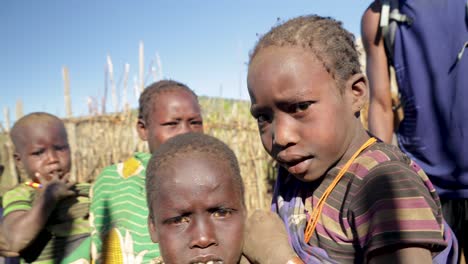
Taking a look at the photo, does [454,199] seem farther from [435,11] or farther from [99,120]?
[99,120]

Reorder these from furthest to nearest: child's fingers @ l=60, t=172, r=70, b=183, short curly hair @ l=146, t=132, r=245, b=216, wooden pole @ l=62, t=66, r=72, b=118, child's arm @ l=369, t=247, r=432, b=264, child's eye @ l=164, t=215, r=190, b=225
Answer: wooden pole @ l=62, t=66, r=72, b=118 → child's fingers @ l=60, t=172, r=70, b=183 → short curly hair @ l=146, t=132, r=245, b=216 → child's eye @ l=164, t=215, r=190, b=225 → child's arm @ l=369, t=247, r=432, b=264

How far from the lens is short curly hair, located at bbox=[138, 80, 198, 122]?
3221mm

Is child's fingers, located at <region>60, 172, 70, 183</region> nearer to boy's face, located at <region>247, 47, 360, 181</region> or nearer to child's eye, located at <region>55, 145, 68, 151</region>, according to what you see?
child's eye, located at <region>55, 145, 68, 151</region>

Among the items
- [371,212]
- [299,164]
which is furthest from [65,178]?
[371,212]

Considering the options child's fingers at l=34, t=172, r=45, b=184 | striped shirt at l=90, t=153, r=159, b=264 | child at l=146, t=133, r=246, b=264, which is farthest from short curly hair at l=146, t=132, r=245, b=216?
child's fingers at l=34, t=172, r=45, b=184

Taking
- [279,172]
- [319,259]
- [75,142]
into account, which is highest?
[279,172]

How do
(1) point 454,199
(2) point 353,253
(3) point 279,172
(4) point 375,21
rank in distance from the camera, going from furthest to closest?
(4) point 375,21 < (1) point 454,199 < (3) point 279,172 < (2) point 353,253

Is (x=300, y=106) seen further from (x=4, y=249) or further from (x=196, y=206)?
(x=4, y=249)

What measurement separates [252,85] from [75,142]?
8061mm

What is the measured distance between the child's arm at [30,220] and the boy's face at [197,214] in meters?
1.44

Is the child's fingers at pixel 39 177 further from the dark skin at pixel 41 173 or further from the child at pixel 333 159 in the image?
the child at pixel 333 159

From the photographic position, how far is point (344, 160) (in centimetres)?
144

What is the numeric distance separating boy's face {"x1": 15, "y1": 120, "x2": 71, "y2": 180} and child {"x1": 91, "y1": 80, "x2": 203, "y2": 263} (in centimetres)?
40

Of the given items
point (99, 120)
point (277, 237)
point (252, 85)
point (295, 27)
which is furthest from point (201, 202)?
point (99, 120)
